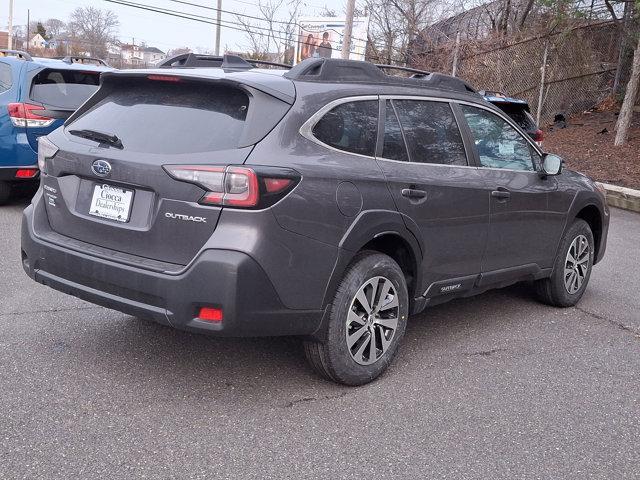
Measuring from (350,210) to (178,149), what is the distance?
93cm

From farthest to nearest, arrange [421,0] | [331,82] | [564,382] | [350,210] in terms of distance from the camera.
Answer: [421,0]
[564,382]
[331,82]
[350,210]

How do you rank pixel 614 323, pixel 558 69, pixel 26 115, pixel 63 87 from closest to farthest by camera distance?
pixel 614 323 < pixel 26 115 < pixel 63 87 < pixel 558 69

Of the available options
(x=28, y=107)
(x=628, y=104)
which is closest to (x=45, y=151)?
(x=28, y=107)

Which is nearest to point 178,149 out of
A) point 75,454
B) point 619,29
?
point 75,454

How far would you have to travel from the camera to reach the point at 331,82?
12.8 feet

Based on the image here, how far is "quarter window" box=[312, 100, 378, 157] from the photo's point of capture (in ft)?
12.2

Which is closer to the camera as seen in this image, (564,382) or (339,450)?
(339,450)

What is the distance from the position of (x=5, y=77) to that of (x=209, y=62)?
449 centimetres

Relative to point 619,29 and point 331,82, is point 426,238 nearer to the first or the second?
point 331,82

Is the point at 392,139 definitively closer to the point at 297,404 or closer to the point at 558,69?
the point at 297,404

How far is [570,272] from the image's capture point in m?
5.76

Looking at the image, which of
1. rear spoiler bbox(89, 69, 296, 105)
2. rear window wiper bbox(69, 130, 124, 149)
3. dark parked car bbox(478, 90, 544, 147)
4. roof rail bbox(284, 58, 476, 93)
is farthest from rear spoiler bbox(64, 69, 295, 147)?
dark parked car bbox(478, 90, 544, 147)

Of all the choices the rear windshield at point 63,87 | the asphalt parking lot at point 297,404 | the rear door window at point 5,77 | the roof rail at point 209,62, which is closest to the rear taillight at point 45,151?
the roof rail at point 209,62

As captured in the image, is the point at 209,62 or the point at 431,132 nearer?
the point at 431,132
